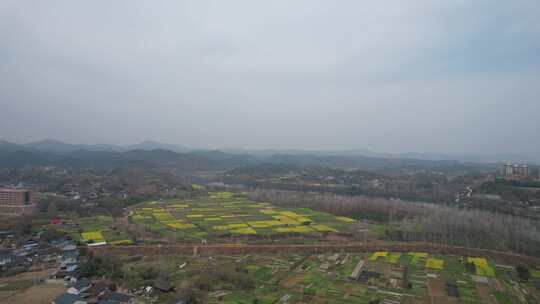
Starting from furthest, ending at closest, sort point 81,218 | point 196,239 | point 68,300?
point 81,218, point 196,239, point 68,300

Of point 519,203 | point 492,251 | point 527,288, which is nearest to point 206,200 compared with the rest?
point 492,251

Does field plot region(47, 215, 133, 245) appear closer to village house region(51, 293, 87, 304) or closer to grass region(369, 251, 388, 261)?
village house region(51, 293, 87, 304)

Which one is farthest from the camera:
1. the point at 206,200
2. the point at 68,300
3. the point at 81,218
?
the point at 206,200

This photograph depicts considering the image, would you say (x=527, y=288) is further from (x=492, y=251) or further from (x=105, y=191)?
(x=105, y=191)

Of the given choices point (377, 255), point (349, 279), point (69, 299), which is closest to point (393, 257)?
point (377, 255)

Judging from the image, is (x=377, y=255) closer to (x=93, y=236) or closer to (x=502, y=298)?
(x=502, y=298)
